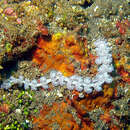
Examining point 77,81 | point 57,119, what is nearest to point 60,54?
point 77,81

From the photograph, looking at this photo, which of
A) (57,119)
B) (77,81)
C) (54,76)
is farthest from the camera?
(54,76)

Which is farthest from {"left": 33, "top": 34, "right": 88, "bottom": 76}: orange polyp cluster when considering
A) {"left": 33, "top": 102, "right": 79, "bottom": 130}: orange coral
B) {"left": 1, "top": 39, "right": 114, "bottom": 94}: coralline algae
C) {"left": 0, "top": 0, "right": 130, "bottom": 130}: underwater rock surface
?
{"left": 33, "top": 102, "right": 79, "bottom": 130}: orange coral

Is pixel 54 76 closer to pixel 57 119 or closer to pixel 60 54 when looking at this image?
pixel 60 54

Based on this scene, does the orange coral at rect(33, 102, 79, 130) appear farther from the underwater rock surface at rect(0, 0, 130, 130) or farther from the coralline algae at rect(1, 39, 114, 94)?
the coralline algae at rect(1, 39, 114, 94)

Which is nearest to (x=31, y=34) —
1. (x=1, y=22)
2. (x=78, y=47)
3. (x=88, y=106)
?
(x=1, y=22)

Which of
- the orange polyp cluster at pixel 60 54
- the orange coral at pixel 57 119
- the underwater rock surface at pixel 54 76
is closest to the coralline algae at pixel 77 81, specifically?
the underwater rock surface at pixel 54 76

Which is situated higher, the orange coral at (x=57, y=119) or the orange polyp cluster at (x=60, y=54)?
the orange polyp cluster at (x=60, y=54)

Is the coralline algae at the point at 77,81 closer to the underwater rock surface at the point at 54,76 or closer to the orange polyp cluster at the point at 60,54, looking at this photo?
the underwater rock surface at the point at 54,76
